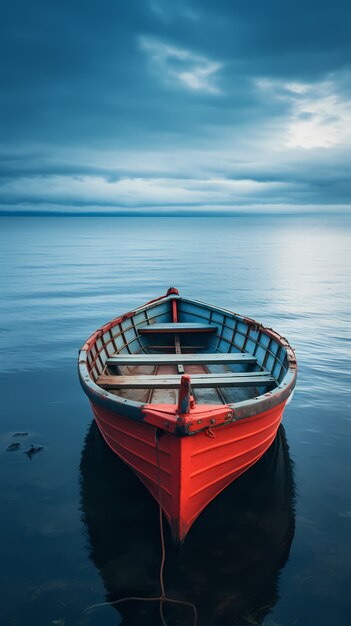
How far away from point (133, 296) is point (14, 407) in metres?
21.6

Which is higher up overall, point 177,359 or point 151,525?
point 177,359

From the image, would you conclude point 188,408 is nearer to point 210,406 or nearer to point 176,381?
point 210,406

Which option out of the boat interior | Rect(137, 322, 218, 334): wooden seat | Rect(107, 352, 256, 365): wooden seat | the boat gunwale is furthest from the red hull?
Rect(137, 322, 218, 334): wooden seat

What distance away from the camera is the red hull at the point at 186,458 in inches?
238

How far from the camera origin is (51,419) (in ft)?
38.5

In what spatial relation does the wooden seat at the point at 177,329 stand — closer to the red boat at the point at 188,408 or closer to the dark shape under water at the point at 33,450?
the red boat at the point at 188,408

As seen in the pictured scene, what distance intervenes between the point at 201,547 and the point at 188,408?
2901 mm

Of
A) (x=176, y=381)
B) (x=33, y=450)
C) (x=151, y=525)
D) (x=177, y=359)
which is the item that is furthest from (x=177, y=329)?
(x=151, y=525)

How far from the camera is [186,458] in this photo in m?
5.94

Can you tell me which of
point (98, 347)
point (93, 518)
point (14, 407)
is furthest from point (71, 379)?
point (93, 518)

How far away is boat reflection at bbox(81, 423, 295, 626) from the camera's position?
19.4 feet

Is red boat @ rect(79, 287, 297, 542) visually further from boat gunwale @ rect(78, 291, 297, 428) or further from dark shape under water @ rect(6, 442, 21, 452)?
dark shape under water @ rect(6, 442, 21, 452)

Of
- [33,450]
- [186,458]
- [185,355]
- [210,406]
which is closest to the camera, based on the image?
[186,458]

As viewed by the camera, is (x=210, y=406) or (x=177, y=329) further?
(x=177, y=329)
